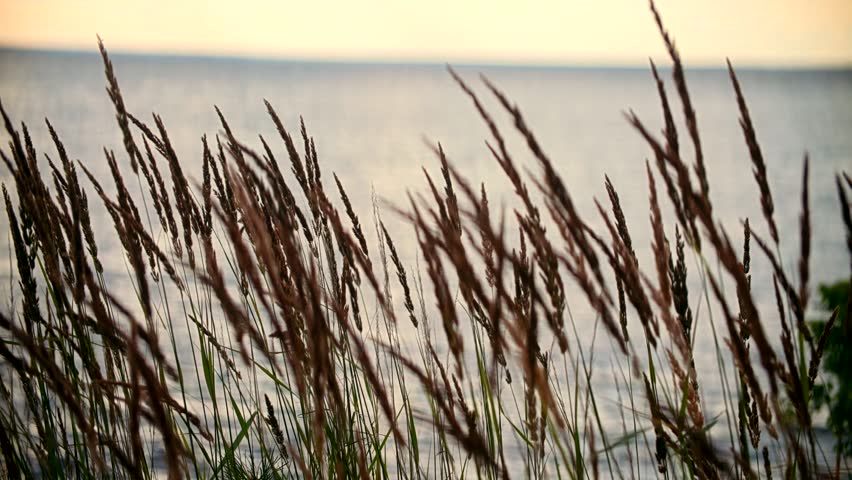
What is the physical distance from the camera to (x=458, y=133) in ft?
178

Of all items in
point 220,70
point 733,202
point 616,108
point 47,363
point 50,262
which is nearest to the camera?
point 47,363

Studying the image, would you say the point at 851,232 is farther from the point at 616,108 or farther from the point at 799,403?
the point at 616,108

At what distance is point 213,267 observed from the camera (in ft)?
4.00

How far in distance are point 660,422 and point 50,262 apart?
3.50ft

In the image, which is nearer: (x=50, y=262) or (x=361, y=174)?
(x=50, y=262)

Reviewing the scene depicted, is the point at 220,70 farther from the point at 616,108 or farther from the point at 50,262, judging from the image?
the point at 50,262

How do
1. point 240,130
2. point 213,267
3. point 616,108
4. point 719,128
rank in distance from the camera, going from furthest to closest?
point 616,108 < point 719,128 < point 240,130 < point 213,267

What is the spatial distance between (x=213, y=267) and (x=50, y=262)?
534mm

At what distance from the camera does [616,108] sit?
269ft

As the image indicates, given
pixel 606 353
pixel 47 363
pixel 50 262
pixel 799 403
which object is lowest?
pixel 799 403

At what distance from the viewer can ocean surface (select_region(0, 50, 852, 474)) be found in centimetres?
2359

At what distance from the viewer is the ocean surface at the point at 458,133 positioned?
23594mm

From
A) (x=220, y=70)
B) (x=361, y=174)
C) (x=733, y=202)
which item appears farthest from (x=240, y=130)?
(x=220, y=70)

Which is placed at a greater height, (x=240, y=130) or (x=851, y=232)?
(x=240, y=130)
